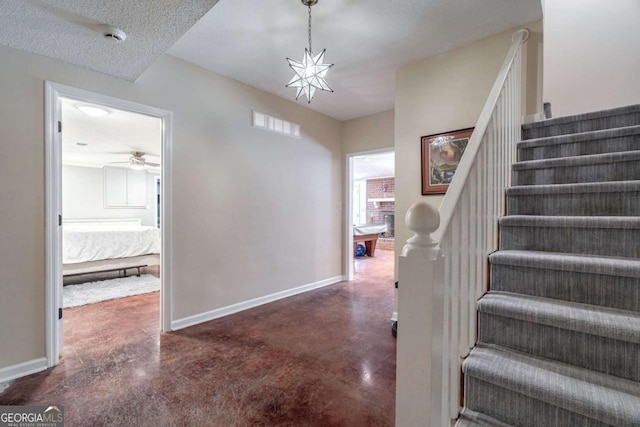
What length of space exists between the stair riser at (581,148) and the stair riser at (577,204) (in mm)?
466

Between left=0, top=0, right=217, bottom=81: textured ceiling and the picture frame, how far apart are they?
2230 millimetres

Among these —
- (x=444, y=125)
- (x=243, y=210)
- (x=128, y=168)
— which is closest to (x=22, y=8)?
(x=243, y=210)

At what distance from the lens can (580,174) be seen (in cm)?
175

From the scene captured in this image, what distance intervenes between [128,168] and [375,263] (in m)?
6.91

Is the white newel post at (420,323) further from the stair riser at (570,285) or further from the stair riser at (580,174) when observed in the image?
the stair riser at (580,174)

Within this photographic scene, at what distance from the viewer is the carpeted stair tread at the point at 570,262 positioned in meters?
1.22

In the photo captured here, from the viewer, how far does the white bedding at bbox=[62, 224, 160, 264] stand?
4.50 m

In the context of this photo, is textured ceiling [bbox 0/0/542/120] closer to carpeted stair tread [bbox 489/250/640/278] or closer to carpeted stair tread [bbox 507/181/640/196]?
carpeted stair tread [bbox 507/181/640/196]

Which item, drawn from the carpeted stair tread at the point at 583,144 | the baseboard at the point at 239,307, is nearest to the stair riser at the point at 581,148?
→ the carpeted stair tread at the point at 583,144

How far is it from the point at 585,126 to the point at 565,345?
65.1 inches

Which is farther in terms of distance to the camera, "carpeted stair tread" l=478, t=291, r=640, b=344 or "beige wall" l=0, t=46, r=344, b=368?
"beige wall" l=0, t=46, r=344, b=368

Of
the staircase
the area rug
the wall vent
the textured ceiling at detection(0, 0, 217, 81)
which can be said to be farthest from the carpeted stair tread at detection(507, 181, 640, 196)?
the area rug

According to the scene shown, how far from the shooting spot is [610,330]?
1077mm

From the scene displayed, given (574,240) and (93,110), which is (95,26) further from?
(574,240)
